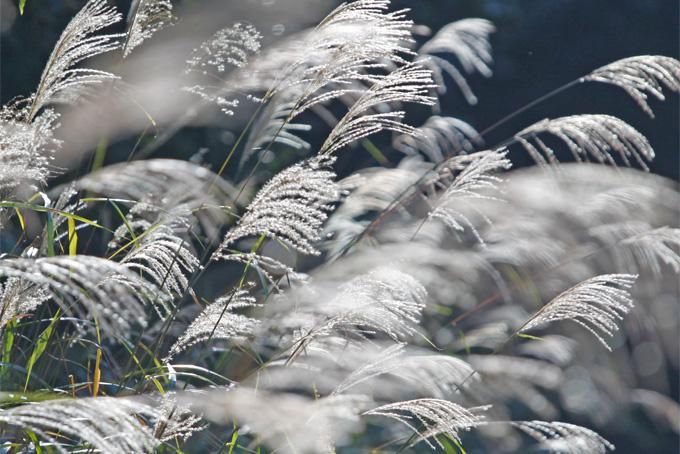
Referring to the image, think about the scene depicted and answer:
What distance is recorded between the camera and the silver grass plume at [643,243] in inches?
97.3

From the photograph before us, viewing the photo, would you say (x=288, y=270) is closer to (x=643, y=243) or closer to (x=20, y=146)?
(x=20, y=146)

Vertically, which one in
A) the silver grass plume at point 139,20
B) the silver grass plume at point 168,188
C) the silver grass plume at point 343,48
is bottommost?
the silver grass plume at point 168,188

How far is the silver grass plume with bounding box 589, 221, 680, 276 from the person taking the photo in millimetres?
2473

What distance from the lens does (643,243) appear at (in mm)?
2582

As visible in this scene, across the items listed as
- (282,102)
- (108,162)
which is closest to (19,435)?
(282,102)

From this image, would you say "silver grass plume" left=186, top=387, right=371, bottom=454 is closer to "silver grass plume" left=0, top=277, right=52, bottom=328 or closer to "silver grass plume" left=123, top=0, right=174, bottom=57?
"silver grass plume" left=0, top=277, right=52, bottom=328

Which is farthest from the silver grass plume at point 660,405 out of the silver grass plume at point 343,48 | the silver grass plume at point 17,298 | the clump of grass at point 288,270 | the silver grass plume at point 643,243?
the silver grass plume at point 17,298

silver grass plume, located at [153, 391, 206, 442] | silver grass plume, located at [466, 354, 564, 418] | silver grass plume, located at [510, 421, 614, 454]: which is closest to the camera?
silver grass plume, located at [153, 391, 206, 442]

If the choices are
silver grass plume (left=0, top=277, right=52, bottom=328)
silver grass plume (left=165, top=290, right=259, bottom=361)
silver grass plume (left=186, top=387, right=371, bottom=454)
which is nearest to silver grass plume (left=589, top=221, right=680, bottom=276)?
silver grass plume (left=186, top=387, right=371, bottom=454)

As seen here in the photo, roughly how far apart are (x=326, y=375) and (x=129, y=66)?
1.23 metres

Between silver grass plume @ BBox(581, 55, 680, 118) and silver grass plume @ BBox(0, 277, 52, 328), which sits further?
silver grass plume @ BBox(581, 55, 680, 118)

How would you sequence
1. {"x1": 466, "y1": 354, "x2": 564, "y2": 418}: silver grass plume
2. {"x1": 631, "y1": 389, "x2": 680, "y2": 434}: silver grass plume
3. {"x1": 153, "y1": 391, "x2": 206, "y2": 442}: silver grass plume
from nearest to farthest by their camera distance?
{"x1": 153, "y1": 391, "x2": 206, "y2": 442}: silver grass plume → {"x1": 466, "y1": 354, "x2": 564, "y2": 418}: silver grass plume → {"x1": 631, "y1": 389, "x2": 680, "y2": 434}: silver grass plume

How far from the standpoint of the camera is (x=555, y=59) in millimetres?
5992

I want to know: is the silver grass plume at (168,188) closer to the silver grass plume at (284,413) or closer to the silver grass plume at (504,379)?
the silver grass plume at (284,413)
